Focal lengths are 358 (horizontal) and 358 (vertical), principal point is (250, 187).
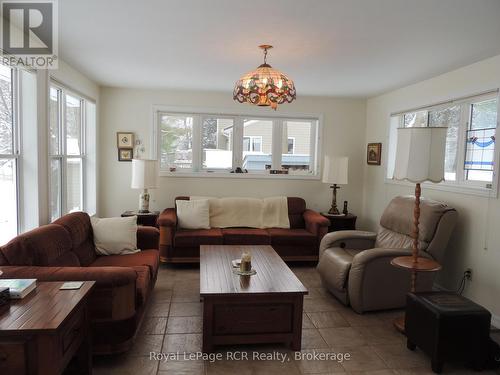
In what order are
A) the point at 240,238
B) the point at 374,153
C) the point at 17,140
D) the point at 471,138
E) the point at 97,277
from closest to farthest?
the point at 97,277
the point at 17,140
the point at 471,138
the point at 240,238
the point at 374,153

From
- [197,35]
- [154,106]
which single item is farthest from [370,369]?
[154,106]

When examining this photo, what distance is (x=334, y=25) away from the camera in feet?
8.71

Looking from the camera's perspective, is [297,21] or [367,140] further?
[367,140]

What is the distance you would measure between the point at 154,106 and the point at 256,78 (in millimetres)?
2769

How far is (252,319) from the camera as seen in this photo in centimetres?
266

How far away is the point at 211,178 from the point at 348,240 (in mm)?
2360

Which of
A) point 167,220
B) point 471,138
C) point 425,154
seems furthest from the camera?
point 167,220

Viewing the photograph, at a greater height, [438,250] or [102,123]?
[102,123]

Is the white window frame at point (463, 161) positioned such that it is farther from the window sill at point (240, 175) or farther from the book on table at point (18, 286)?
the book on table at point (18, 286)

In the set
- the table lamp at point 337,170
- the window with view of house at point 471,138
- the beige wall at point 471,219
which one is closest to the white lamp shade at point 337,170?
the table lamp at point 337,170

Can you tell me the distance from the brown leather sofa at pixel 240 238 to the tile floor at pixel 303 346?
33.9 inches

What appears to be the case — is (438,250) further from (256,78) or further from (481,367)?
(256,78)

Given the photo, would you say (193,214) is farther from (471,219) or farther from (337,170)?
(471,219)

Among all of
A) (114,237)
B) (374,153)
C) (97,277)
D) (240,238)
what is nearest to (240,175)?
(240,238)
